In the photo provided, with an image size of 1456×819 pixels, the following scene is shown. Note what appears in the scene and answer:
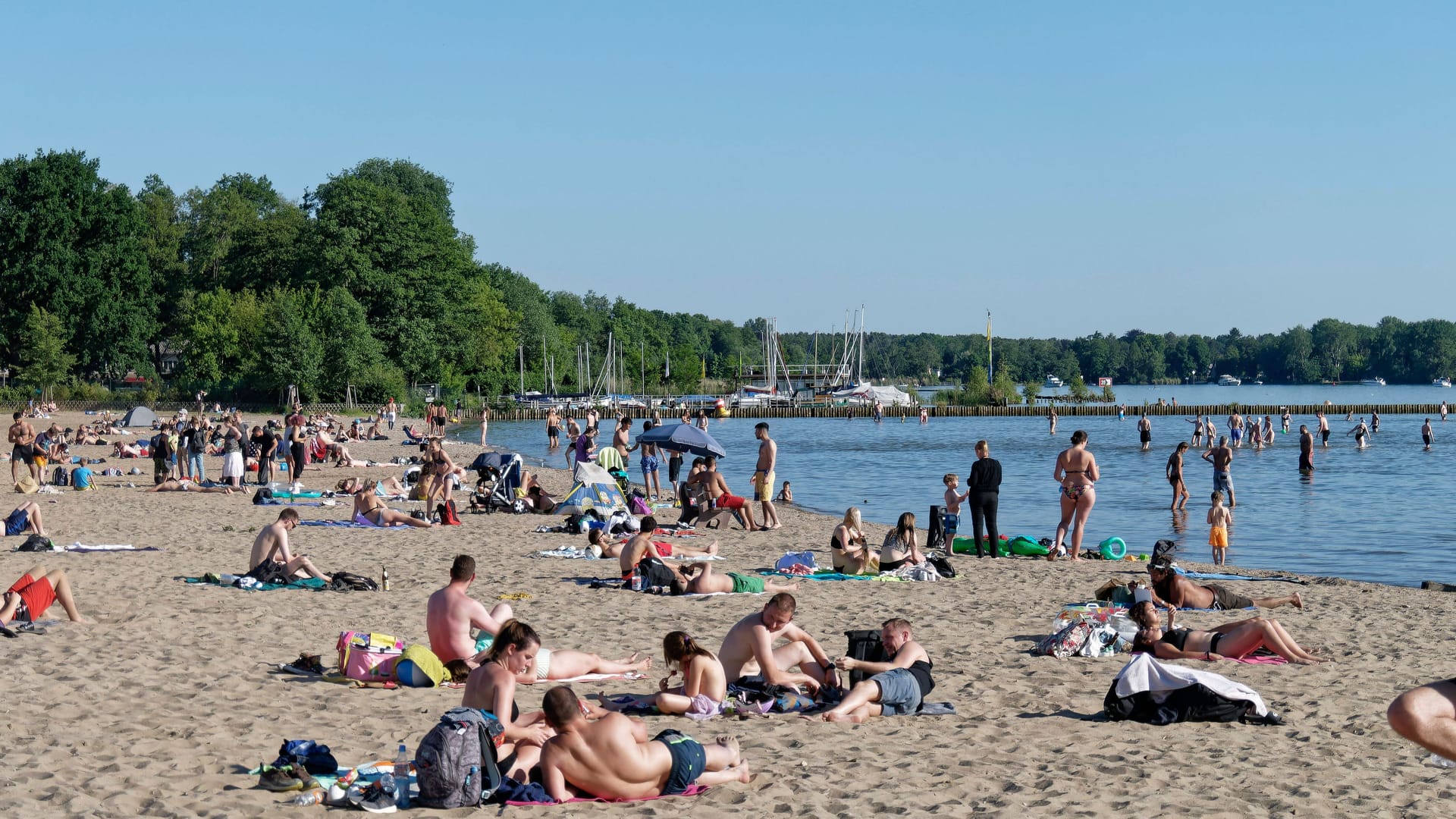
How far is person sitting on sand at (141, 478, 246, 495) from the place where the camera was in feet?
77.9

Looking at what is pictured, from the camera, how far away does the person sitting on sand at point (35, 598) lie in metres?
10.1

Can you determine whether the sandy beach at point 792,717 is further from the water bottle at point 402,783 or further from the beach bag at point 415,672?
the water bottle at point 402,783

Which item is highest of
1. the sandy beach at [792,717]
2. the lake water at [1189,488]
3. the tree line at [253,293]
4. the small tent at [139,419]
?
the tree line at [253,293]

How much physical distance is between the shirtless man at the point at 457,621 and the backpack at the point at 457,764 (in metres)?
2.62

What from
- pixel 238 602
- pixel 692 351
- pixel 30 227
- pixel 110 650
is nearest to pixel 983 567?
pixel 238 602

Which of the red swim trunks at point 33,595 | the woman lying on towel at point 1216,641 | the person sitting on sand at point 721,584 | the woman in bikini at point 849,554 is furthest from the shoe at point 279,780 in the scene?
the woman in bikini at point 849,554

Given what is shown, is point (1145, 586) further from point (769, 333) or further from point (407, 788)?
point (769, 333)

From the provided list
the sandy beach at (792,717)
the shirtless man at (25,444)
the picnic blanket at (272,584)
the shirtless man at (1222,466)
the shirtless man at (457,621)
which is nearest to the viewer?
the sandy beach at (792,717)

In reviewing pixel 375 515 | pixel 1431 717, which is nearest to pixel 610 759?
pixel 1431 717

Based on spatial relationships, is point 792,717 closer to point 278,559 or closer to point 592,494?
point 278,559

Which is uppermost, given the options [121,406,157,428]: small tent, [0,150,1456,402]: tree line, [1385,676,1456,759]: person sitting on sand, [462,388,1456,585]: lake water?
[0,150,1456,402]: tree line

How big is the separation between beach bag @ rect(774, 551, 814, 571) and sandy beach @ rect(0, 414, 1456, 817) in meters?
0.69

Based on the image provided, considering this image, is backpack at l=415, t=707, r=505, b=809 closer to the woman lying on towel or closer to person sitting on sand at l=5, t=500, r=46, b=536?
the woman lying on towel

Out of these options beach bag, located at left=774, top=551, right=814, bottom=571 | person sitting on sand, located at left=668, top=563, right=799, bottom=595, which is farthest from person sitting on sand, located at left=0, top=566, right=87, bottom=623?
beach bag, located at left=774, top=551, right=814, bottom=571
